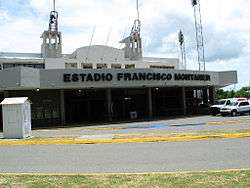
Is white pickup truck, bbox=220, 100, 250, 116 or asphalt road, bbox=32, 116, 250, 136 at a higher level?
white pickup truck, bbox=220, 100, 250, 116

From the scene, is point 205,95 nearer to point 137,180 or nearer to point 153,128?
point 153,128

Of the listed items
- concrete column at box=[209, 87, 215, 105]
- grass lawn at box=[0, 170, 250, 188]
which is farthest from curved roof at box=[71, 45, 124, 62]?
grass lawn at box=[0, 170, 250, 188]

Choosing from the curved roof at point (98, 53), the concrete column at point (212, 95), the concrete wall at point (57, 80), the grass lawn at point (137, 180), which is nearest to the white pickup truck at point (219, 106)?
the concrete wall at point (57, 80)

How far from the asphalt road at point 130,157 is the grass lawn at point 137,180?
145cm

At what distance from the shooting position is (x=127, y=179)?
33.0ft

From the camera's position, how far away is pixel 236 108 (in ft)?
151

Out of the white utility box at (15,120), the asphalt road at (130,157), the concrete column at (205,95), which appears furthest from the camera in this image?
the concrete column at (205,95)

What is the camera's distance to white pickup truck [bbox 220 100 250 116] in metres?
46.0

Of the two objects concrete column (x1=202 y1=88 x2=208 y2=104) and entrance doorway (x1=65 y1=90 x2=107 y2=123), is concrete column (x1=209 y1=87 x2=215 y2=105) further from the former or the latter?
entrance doorway (x1=65 y1=90 x2=107 y2=123)

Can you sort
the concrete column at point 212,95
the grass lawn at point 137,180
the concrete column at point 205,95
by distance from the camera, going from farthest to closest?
the concrete column at point 205,95, the concrete column at point 212,95, the grass lawn at point 137,180

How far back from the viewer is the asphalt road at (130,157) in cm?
1238

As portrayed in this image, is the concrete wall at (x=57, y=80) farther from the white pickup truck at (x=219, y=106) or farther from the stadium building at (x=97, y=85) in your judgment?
the white pickup truck at (x=219, y=106)

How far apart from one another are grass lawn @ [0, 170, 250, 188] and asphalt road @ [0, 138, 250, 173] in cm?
145

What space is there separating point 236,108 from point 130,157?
109 ft
